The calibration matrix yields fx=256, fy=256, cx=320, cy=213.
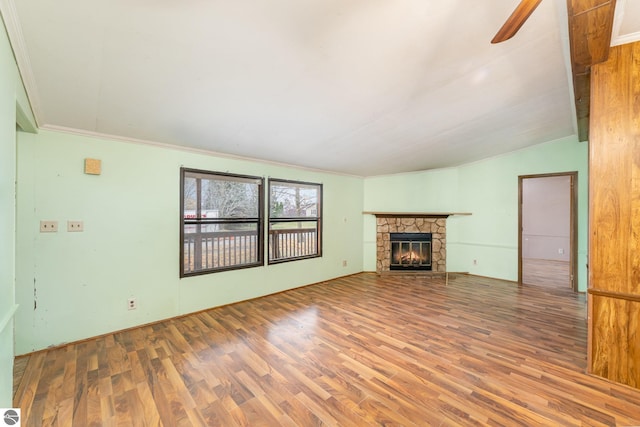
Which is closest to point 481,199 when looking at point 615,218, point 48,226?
point 615,218

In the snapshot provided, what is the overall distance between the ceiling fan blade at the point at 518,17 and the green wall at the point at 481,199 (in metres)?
4.47

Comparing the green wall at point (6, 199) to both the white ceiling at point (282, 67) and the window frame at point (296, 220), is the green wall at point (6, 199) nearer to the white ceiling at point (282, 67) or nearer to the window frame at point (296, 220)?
the white ceiling at point (282, 67)

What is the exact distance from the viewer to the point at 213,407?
1.72 meters

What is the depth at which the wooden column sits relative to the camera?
73.7 inches

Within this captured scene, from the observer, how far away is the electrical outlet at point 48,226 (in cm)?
239

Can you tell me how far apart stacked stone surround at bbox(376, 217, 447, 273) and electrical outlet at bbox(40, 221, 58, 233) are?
4.84 meters

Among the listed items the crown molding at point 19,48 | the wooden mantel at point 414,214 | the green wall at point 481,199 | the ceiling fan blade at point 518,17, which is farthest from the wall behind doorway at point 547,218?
the crown molding at point 19,48

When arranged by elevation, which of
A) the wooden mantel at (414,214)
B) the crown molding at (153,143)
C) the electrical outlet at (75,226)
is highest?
the crown molding at (153,143)

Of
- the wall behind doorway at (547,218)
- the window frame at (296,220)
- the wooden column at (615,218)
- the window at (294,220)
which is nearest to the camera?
the wooden column at (615,218)

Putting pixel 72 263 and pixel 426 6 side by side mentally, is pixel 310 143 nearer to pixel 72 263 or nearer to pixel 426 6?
pixel 426 6

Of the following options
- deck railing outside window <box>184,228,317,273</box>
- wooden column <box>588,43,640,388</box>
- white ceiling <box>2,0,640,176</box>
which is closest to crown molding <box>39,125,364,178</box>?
white ceiling <box>2,0,640,176</box>

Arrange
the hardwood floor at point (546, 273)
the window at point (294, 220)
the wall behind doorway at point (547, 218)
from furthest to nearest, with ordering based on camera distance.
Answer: the wall behind doorway at point (547, 218) → the hardwood floor at point (546, 273) → the window at point (294, 220)

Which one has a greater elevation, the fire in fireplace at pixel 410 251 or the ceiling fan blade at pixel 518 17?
the ceiling fan blade at pixel 518 17

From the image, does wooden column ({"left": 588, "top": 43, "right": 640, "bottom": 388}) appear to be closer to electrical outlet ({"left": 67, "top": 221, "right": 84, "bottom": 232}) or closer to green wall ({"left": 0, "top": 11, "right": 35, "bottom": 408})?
green wall ({"left": 0, "top": 11, "right": 35, "bottom": 408})
